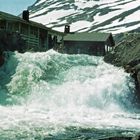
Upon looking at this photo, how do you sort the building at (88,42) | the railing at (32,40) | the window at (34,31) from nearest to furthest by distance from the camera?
the railing at (32,40) < the window at (34,31) < the building at (88,42)

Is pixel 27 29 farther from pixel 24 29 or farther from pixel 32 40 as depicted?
pixel 32 40

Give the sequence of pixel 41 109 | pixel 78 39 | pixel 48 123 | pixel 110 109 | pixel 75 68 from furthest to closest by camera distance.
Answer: pixel 78 39, pixel 75 68, pixel 110 109, pixel 41 109, pixel 48 123

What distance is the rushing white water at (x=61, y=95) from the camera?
30.1 meters

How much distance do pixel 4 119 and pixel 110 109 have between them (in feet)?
38.4

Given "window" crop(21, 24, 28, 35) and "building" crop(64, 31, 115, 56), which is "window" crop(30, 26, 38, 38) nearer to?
"window" crop(21, 24, 28, 35)

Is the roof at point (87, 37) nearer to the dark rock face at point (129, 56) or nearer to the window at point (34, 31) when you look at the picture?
the window at point (34, 31)

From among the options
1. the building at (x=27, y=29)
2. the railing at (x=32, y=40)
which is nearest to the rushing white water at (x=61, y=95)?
the building at (x=27, y=29)

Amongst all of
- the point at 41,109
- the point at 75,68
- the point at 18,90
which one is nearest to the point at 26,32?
the point at 75,68

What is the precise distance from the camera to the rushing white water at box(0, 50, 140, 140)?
98.7 feet

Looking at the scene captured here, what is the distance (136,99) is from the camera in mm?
42469

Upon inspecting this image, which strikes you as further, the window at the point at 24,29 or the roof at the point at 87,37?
the roof at the point at 87,37

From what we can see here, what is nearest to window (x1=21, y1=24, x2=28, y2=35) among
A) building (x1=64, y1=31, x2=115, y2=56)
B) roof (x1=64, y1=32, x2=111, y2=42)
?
building (x1=64, y1=31, x2=115, y2=56)

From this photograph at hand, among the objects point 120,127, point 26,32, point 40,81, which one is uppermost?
point 26,32

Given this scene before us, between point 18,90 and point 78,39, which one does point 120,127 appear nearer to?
point 18,90
